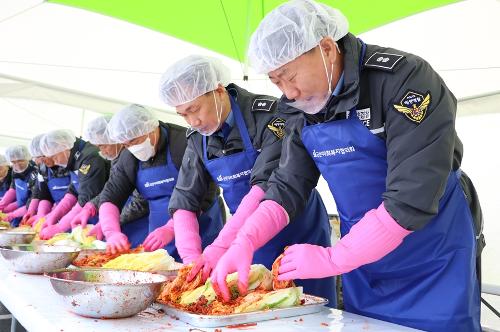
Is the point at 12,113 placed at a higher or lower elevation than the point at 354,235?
higher

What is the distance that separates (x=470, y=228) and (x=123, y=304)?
131 centimetres

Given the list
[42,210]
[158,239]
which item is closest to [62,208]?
Result: [42,210]

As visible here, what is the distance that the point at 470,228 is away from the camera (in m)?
1.78

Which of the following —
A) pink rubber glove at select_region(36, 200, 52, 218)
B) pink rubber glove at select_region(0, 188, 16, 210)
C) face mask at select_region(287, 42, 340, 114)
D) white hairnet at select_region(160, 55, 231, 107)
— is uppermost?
white hairnet at select_region(160, 55, 231, 107)

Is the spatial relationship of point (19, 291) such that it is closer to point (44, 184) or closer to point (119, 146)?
point (119, 146)

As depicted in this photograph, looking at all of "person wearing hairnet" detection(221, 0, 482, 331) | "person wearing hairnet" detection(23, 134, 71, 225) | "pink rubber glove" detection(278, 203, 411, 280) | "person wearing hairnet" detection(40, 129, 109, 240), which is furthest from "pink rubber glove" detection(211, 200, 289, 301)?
"person wearing hairnet" detection(23, 134, 71, 225)

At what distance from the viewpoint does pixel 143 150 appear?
352cm

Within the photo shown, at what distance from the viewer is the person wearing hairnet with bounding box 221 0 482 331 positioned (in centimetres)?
154

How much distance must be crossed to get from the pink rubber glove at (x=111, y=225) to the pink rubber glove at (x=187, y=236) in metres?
0.51

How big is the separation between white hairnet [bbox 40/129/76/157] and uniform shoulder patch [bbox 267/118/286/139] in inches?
143

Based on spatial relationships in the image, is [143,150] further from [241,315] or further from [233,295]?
[241,315]

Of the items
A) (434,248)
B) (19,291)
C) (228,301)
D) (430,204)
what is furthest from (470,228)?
(19,291)

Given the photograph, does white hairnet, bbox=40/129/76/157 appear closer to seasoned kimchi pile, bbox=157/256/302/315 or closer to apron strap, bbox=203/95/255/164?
apron strap, bbox=203/95/255/164

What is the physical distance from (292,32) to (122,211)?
→ 2954mm
